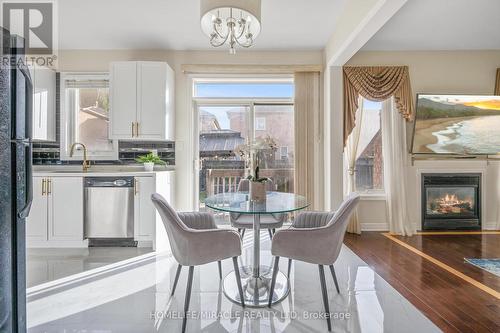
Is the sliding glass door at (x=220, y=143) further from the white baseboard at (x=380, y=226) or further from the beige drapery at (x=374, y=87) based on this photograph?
the white baseboard at (x=380, y=226)

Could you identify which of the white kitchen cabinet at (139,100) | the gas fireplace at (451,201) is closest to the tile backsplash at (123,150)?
the white kitchen cabinet at (139,100)

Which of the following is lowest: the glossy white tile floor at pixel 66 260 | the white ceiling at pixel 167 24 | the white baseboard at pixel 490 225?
the glossy white tile floor at pixel 66 260

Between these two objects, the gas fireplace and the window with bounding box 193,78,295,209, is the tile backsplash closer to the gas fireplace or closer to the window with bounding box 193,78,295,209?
the window with bounding box 193,78,295,209

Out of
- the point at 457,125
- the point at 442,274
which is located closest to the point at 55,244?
the point at 442,274

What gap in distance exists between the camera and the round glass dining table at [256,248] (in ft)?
6.68

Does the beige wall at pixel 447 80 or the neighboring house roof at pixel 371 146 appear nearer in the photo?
the beige wall at pixel 447 80

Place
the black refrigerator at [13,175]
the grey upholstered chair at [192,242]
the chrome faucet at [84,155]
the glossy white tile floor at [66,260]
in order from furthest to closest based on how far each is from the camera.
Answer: the chrome faucet at [84,155], the glossy white tile floor at [66,260], the grey upholstered chair at [192,242], the black refrigerator at [13,175]

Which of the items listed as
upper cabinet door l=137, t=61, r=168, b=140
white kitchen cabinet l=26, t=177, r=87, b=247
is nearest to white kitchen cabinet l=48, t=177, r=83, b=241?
white kitchen cabinet l=26, t=177, r=87, b=247

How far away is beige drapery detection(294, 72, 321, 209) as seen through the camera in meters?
3.90

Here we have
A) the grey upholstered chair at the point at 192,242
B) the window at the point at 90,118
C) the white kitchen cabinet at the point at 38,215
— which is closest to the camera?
the grey upholstered chair at the point at 192,242

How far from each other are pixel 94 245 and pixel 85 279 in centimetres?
102

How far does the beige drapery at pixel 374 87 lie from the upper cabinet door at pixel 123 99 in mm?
2938

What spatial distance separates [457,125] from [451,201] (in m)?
1.15

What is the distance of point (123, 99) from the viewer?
3.58 meters
